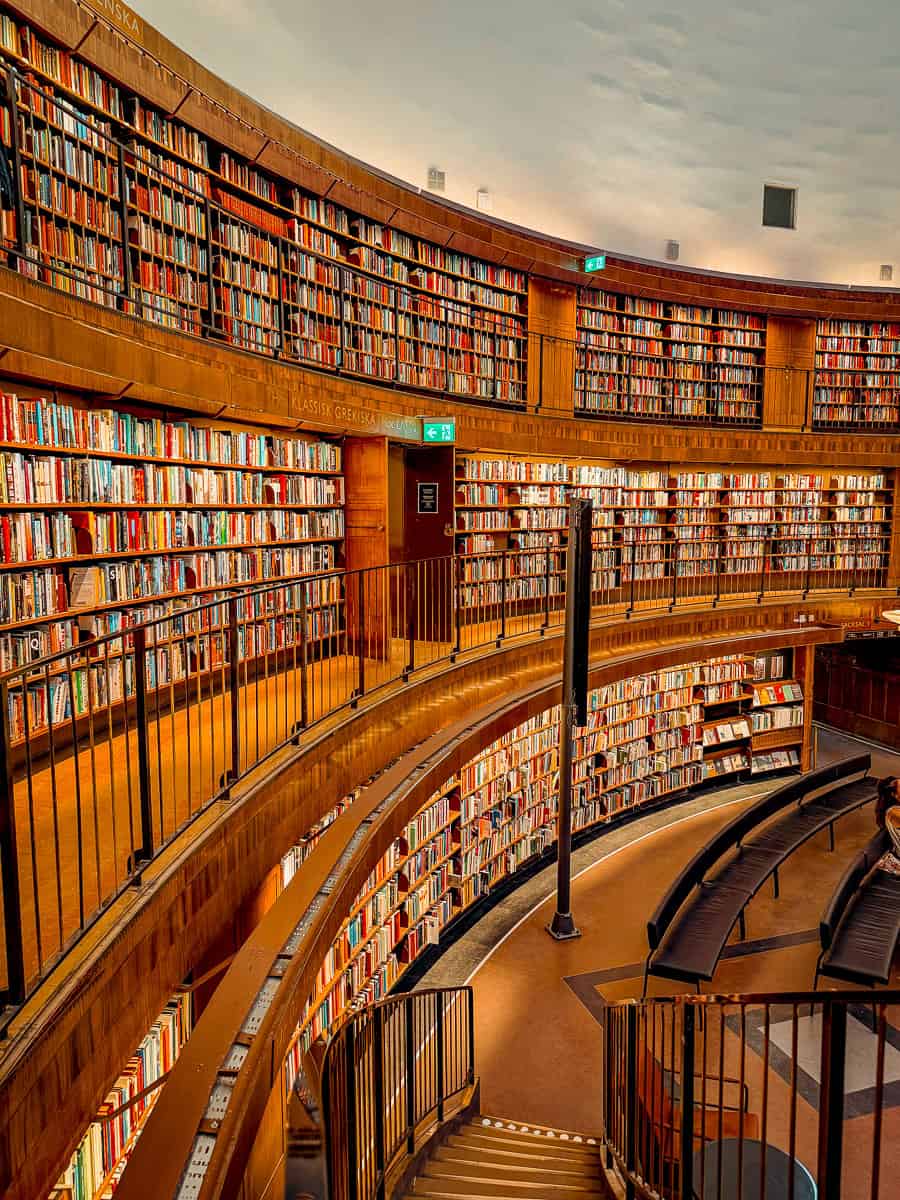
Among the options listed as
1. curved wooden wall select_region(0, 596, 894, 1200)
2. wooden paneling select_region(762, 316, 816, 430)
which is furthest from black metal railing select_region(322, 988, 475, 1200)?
wooden paneling select_region(762, 316, 816, 430)

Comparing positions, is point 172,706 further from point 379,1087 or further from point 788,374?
point 788,374

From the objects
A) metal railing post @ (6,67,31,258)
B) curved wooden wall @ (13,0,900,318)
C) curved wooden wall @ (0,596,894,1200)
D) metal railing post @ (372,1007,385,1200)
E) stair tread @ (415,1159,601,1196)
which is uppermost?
curved wooden wall @ (13,0,900,318)

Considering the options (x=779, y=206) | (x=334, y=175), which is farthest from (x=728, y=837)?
(x=779, y=206)

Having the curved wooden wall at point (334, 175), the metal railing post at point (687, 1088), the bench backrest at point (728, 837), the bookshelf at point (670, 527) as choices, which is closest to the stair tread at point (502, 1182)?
the metal railing post at point (687, 1088)

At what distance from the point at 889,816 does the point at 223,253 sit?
5023mm

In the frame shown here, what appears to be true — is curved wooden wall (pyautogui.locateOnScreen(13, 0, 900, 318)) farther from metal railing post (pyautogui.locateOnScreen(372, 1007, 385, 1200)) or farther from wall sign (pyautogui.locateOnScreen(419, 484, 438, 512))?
metal railing post (pyautogui.locateOnScreen(372, 1007, 385, 1200))

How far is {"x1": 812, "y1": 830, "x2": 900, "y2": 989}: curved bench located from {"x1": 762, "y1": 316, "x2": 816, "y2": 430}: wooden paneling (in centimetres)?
571

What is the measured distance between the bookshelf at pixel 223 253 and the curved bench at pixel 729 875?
466 centimetres

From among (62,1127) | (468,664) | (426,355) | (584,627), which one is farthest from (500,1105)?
(426,355)

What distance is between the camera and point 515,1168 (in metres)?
3.59

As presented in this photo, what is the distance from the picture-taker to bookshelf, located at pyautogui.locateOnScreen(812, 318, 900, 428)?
10617 millimetres

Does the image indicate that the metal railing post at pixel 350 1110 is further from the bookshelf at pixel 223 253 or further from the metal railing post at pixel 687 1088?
the bookshelf at pixel 223 253

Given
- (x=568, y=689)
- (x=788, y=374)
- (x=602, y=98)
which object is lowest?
(x=568, y=689)

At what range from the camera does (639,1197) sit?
3082 millimetres
